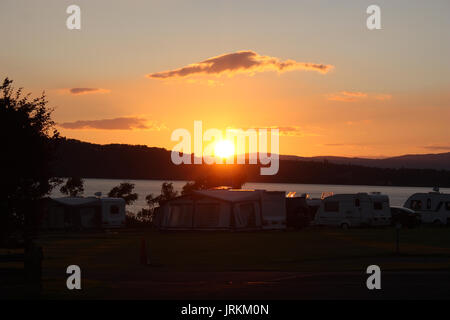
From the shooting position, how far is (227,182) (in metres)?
81.4

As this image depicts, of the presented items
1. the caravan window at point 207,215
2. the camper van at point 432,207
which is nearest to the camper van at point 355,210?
the camper van at point 432,207

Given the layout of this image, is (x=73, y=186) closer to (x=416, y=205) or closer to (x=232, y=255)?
(x=416, y=205)

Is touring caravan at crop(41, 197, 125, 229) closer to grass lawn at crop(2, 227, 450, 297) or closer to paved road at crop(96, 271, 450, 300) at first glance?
grass lawn at crop(2, 227, 450, 297)

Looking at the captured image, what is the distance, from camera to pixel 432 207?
5981cm

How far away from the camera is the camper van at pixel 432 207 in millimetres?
58719

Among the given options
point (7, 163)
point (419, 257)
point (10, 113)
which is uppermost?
point (10, 113)

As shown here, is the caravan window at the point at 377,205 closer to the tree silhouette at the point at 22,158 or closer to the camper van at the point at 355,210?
the camper van at the point at 355,210

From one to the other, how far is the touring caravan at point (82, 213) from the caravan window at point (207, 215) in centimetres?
922

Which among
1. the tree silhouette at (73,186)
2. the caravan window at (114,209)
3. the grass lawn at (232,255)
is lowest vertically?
the grass lawn at (232,255)

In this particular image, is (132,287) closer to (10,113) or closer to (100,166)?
(10,113)
